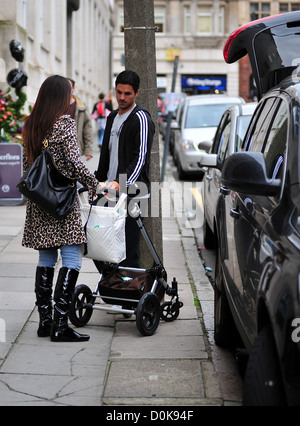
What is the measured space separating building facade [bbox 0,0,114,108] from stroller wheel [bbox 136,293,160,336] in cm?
1297

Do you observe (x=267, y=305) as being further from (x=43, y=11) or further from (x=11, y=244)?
(x=43, y=11)

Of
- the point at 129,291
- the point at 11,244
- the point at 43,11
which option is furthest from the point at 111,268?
the point at 43,11

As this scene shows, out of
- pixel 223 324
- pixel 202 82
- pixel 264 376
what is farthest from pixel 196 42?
pixel 264 376

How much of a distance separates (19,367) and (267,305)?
2295mm

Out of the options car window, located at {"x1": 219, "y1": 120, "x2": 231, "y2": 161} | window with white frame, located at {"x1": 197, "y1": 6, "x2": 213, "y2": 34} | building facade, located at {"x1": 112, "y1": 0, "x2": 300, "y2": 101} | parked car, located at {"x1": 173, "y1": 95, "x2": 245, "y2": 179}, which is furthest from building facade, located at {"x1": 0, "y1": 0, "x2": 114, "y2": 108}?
window with white frame, located at {"x1": 197, "y1": 6, "x2": 213, "y2": 34}

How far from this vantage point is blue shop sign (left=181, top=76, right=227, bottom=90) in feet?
234

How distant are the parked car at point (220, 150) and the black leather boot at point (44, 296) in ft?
11.4

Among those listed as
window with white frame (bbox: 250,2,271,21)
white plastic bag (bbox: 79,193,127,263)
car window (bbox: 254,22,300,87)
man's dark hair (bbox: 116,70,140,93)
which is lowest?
white plastic bag (bbox: 79,193,127,263)

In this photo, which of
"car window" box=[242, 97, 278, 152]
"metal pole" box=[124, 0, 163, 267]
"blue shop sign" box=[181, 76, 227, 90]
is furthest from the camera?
"blue shop sign" box=[181, 76, 227, 90]

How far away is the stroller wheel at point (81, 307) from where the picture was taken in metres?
6.41

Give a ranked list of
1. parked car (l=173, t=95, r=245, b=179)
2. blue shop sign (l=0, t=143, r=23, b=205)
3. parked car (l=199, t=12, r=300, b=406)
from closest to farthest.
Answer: parked car (l=199, t=12, r=300, b=406), blue shop sign (l=0, t=143, r=23, b=205), parked car (l=173, t=95, r=245, b=179)

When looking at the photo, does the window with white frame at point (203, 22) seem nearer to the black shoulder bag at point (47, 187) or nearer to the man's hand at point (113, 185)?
the man's hand at point (113, 185)

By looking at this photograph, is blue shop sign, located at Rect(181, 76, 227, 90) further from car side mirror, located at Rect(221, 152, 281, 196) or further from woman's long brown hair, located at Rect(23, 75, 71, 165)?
car side mirror, located at Rect(221, 152, 281, 196)

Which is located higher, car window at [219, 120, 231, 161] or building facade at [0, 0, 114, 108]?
building facade at [0, 0, 114, 108]
